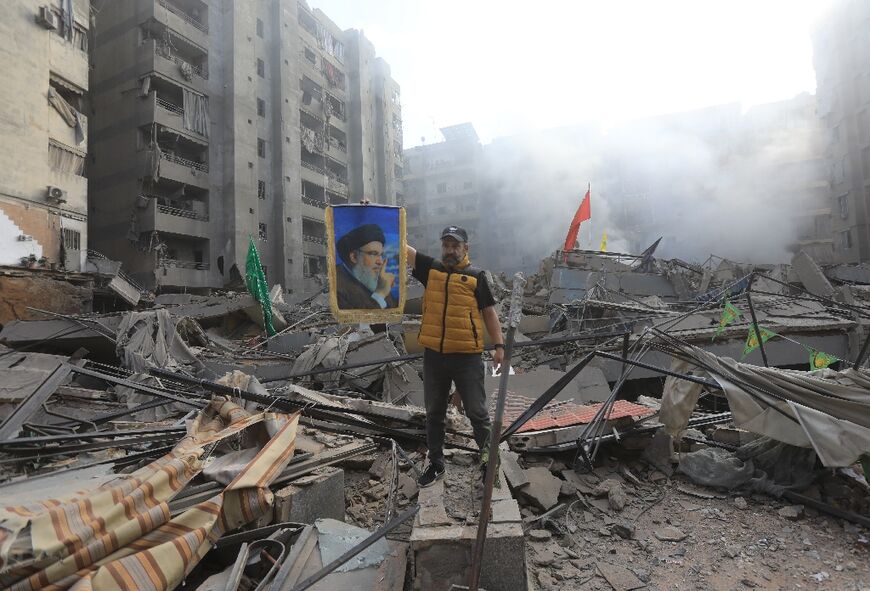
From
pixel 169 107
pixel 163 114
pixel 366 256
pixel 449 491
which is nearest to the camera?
pixel 449 491

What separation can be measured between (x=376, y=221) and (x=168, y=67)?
28.5 m

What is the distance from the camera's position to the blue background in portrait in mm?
4410

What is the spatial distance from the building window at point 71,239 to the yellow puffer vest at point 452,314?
68.0 ft

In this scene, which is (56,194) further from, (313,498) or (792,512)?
(792,512)

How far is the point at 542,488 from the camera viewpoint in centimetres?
407

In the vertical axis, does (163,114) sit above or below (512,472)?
above

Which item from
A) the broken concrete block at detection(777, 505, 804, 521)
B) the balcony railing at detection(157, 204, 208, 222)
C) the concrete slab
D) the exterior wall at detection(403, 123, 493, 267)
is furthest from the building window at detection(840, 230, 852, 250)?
the balcony railing at detection(157, 204, 208, 222)

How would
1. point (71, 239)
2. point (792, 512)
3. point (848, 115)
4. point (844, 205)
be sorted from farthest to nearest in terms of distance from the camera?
1. point (844, 205)
2. point (848, 115)
3. point (71, 239)
4. point (792, 512)

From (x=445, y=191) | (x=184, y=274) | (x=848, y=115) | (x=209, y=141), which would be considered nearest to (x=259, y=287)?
(x=184, y=274)

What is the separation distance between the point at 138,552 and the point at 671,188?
5219 centimetres

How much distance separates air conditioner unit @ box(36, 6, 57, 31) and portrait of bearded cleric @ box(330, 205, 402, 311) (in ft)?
71.1

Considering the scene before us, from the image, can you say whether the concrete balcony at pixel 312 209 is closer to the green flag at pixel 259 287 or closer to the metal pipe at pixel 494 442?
the green flag at pixel 259 287

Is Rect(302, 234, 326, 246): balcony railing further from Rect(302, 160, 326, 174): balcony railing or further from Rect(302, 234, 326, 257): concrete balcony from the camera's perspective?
Rect(302, 160, 326, 174): balcony railing

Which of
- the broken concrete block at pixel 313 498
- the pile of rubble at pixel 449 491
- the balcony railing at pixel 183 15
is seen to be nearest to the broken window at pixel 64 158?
the balcony railing at pixel 183 15
